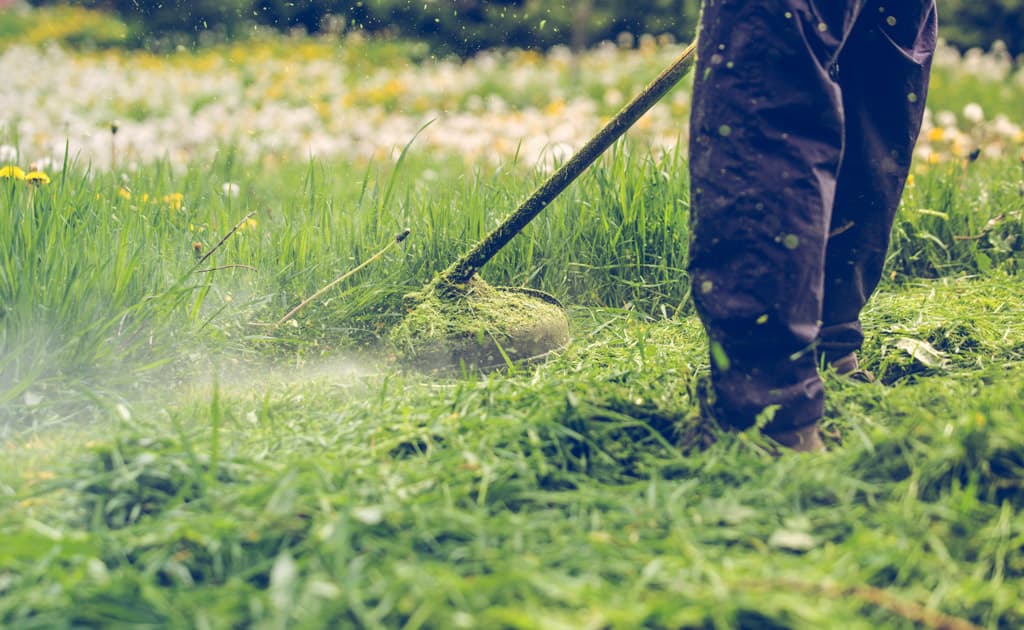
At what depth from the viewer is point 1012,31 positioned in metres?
8.74

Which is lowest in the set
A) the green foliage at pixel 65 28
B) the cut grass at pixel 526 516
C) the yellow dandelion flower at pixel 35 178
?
the cut grass at pixel 526 516

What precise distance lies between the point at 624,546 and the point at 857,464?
516 millimetres

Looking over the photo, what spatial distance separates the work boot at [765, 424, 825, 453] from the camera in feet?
5.55

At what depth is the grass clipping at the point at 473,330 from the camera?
2318mm

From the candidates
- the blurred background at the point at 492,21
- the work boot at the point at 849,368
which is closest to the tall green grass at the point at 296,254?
the work boot at the point at 849,368

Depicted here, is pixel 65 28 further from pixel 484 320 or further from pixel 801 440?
pixel 801 440

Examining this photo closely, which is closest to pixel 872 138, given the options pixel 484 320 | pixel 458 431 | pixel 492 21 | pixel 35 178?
pixel 484 320

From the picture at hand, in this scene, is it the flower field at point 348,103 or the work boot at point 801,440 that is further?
the flower field at point 348,103

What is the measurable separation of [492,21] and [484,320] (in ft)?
24.0

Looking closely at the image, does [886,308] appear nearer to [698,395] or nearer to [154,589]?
[698,395]

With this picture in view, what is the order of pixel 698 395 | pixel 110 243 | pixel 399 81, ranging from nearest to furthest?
pixel 698 395 < pixel 110 243 < pixel 399 81

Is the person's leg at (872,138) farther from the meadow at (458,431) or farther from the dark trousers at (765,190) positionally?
the dark trousers at (765,190)

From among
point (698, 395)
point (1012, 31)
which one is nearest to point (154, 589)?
point (698, 395)

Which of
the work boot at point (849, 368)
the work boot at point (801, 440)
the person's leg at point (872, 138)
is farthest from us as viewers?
the work boot at point (849, 368)
